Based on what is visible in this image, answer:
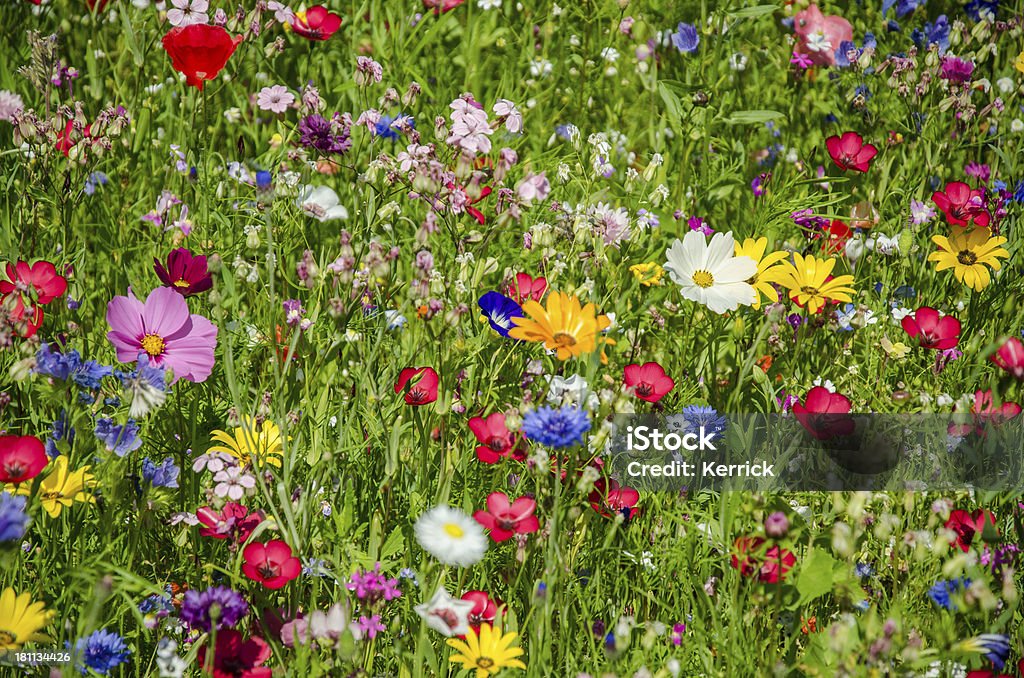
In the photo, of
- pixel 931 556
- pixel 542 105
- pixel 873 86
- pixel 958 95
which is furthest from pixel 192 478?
pixel 873 86

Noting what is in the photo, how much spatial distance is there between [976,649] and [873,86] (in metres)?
2.29

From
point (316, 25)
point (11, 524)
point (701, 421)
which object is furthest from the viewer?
point (316, 25)

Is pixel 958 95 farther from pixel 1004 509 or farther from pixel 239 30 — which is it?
pixel 239 30

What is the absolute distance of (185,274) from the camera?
1.62 m

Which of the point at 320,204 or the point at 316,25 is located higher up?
the point at 316,25

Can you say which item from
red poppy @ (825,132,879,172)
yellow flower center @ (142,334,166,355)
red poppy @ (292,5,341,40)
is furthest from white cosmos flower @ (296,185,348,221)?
red poppy @ (825,132,879,172)

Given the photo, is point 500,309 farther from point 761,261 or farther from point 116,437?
point 116,437

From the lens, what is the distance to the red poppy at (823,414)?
1.60 m

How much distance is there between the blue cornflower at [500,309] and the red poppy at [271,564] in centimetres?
54

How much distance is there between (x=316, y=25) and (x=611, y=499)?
1564mm

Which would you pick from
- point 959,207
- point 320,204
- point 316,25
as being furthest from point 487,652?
→ point 316,25

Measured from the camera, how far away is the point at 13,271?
159 cm

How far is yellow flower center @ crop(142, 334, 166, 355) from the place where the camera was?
153 centimetres

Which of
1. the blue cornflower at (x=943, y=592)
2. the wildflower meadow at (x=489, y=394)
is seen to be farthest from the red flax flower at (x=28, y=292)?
the blue cornflower at (x=943, y=592)
